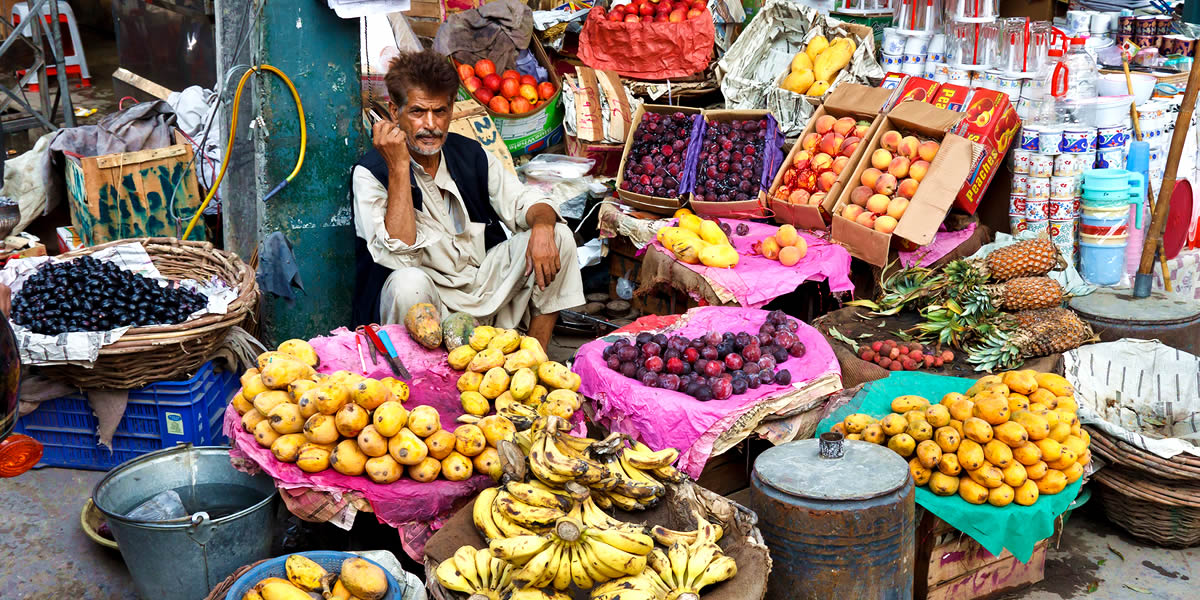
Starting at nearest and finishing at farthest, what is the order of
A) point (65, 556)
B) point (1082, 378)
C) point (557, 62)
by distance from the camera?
point (65, 556) → point (1082, 378) → point (557, 62)

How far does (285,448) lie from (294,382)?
235 millimetres

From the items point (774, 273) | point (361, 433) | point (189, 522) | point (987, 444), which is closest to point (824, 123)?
point (774, 273)

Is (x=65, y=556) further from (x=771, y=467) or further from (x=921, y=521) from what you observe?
(x=921, y=521)

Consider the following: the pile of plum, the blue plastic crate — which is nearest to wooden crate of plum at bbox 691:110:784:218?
the pile of plum

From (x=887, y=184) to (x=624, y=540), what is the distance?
2.89 m

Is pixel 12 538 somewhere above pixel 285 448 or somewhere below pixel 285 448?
below

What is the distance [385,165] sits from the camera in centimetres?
415

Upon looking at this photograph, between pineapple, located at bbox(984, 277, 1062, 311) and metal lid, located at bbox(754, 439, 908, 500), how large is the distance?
1.53 meters

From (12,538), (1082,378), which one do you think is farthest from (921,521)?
(12,538)

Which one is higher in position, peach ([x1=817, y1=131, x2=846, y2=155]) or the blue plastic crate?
peach ([x1=817, y1=131, x2=846, y2=155])

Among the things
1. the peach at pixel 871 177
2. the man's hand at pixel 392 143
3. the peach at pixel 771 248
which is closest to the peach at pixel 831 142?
the peach at pixel 871 177

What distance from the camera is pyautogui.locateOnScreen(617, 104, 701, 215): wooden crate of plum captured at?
213 inches

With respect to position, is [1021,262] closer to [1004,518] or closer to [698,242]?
[698,242]

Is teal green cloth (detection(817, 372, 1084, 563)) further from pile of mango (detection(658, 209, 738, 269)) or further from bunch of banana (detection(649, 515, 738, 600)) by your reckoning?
pile of mango (detection(658, 209, 738, 269))
